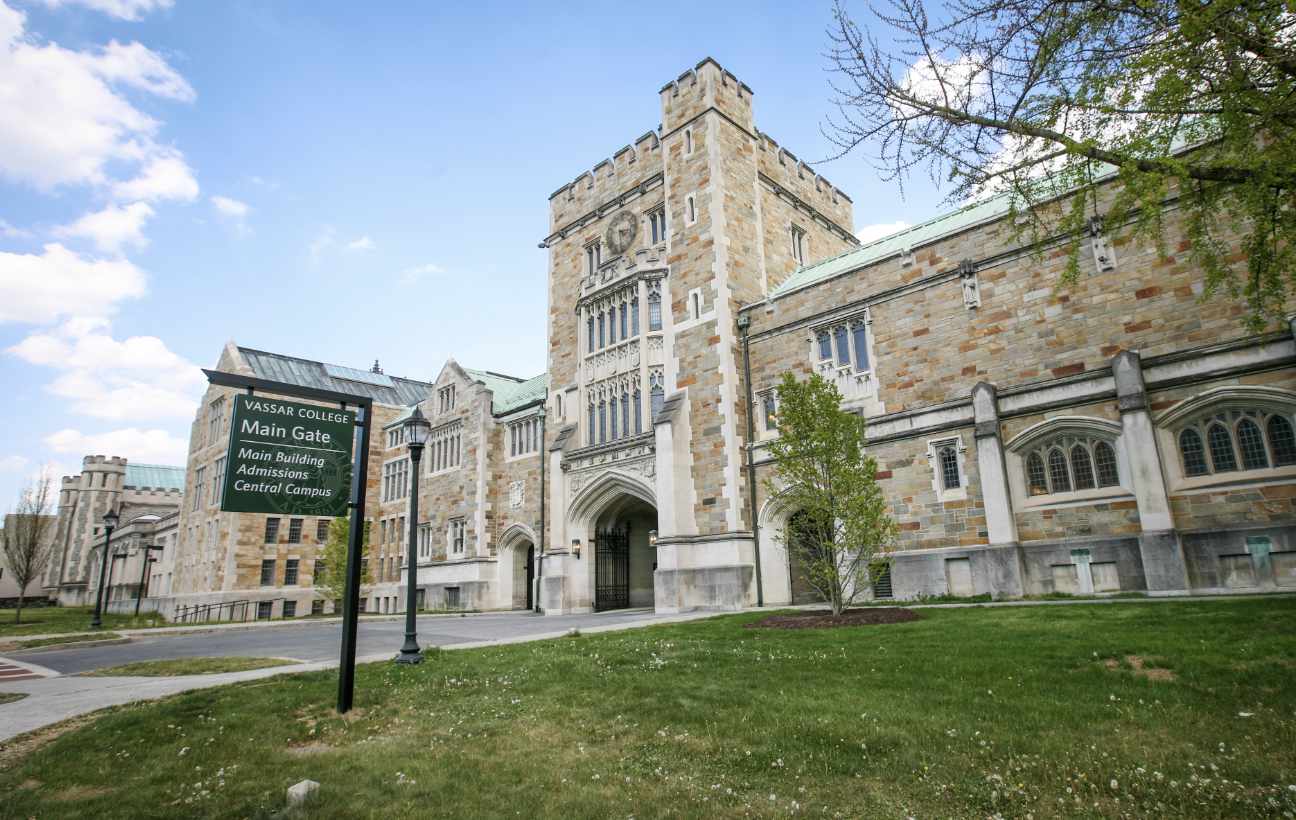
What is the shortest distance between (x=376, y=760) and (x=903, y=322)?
1724 centimetres

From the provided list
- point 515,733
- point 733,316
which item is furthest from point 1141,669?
point 733,316

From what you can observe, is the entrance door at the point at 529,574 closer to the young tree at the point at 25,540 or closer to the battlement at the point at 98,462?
the young tree at the point at 25,540

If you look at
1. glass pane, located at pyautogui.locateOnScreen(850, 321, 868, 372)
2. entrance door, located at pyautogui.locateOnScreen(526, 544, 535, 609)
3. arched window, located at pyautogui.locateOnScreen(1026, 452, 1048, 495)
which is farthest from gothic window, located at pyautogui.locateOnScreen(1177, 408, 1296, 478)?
entrance door, located at pyautogui.locateOnScreen(526, 544, 535, 609)

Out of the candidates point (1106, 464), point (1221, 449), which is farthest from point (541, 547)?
point (1221, 449)

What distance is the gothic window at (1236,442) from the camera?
13586mm

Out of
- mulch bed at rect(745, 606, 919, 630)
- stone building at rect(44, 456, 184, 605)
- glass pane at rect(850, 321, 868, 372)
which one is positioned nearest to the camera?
mulch bed at rect(745, 606, 919, 630)

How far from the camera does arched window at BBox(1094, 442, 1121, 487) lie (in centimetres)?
1541

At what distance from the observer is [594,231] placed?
29.1 meters

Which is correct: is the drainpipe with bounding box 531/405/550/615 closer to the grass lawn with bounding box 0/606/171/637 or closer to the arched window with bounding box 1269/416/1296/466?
the grass lawn with bounding box 0/606/171/637

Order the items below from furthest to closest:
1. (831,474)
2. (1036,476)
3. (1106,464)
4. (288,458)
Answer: (1036,476) → (1106,464) → (831,474) → (288,458)

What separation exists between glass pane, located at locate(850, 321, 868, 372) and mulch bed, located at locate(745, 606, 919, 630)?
314 inches

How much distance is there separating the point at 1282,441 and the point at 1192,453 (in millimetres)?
1420

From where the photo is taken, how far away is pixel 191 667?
39.0ft

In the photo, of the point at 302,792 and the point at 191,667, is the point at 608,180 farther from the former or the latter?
the point at 302,792
